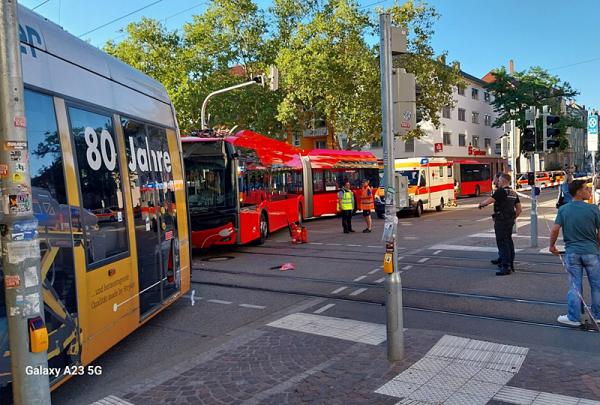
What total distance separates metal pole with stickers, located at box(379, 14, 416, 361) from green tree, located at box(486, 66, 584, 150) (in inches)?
2067

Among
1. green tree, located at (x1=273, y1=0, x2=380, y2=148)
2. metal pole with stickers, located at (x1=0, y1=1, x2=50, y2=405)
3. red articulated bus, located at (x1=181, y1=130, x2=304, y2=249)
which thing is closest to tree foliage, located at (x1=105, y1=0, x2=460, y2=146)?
green tree, located at (x1=273, y1=0, x2=380, y2=148)

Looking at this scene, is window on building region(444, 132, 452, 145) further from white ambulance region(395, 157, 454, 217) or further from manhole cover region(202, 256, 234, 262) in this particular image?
manhole cover region(202, 256, 234, 262)

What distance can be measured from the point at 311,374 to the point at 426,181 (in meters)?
20.6

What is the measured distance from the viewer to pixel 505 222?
9.55 meters

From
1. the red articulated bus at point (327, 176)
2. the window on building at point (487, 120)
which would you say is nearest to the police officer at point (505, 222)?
the red articulated bus at point (327, 176)

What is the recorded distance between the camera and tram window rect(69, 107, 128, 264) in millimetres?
4812

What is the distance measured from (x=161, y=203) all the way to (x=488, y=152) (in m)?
59.9

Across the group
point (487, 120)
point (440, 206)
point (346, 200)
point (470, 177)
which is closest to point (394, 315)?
point (346, 200)

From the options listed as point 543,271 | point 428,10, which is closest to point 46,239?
point 543,271

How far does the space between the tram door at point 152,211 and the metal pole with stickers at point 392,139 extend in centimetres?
284

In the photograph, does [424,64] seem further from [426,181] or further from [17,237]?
[17,237]

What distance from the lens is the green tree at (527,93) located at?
54.2m

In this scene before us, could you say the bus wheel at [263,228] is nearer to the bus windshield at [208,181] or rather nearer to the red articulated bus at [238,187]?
the red articulated bus at [238,187]

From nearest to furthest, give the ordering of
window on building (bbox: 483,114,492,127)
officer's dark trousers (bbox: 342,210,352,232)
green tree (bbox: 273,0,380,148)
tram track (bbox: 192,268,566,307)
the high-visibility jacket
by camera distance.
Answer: tram track (bbox: 192,268,566,307) → the high-visibility jacket → officer's dark trousers (bbox: 342,210,352,232) → green tree (bbox: 273,0,380,148) → window on building (bbox: 483,114,492,127)
